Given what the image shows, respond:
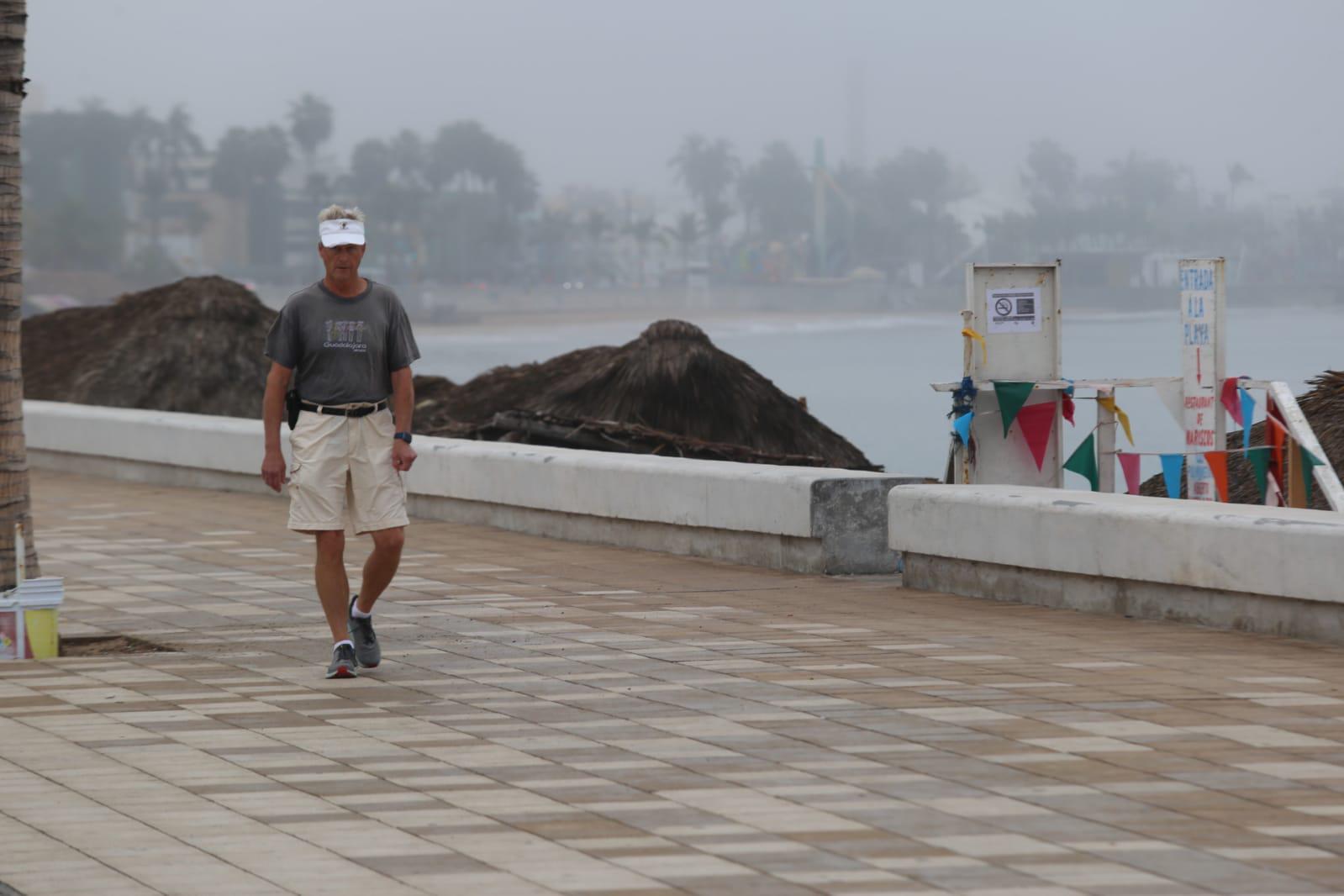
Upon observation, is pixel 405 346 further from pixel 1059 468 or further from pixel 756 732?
pixel 1059 468

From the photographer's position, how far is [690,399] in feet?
58.0

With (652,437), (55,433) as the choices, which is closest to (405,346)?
(652,437)

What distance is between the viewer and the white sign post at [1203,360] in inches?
472

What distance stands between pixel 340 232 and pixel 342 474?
3.06ft

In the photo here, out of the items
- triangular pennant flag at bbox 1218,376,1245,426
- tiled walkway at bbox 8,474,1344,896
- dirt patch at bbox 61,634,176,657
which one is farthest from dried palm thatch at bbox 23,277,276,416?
dirt patch at bbox 61,634,176,657

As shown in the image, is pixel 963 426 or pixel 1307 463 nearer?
pixel 1307 463

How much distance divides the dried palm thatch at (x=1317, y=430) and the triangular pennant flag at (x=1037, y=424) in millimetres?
2355

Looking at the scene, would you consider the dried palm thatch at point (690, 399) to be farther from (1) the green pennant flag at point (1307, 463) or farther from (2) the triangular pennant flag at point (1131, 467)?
(1) the green pennant flag at point (1307, 463)

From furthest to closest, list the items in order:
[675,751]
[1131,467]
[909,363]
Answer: [909,363] < [1131,467] < [675,751]

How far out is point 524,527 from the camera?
13141 mm

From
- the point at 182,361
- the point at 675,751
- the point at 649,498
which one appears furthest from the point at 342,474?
the point at 182,361

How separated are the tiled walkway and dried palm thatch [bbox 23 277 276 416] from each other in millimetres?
14751

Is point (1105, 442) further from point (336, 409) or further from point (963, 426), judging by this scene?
point (336, 409)

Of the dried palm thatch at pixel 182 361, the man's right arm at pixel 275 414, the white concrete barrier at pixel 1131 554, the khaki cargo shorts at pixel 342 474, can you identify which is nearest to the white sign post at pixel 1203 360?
the white concrete barrier at pixel 1131 554
